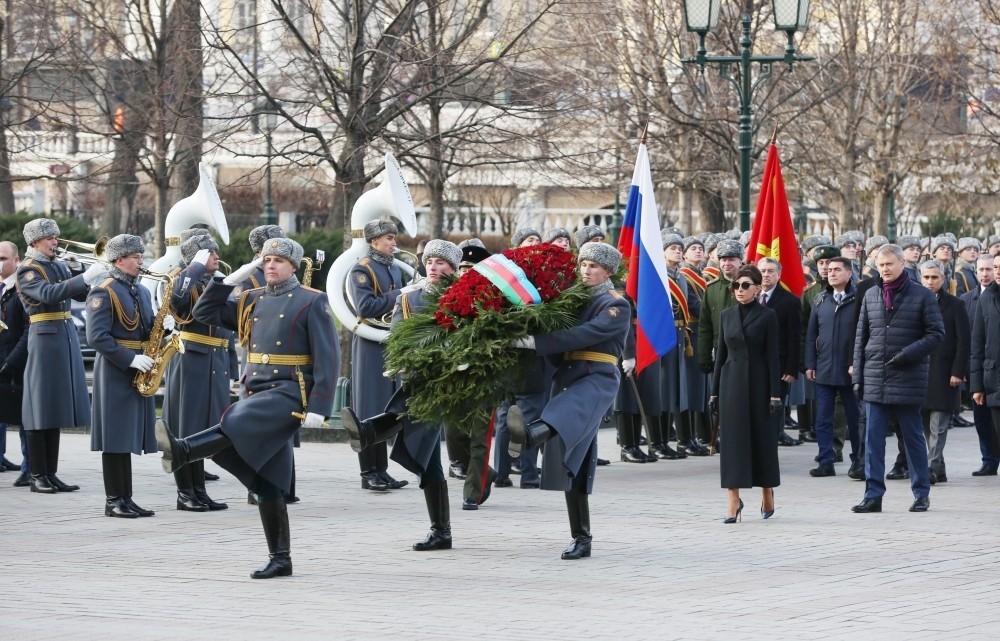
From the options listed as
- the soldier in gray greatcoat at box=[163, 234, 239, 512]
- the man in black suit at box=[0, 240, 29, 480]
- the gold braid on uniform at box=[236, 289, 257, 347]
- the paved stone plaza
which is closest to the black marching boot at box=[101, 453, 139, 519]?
the paved stone plaza

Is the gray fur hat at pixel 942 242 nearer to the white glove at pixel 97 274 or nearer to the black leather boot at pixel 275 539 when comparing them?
the white glove at pixel 97 274

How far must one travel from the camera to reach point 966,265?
2155cm

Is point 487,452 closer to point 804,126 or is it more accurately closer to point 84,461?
point 84,461

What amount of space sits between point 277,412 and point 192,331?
3300mm

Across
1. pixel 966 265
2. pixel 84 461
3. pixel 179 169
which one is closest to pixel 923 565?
pixel 84 461

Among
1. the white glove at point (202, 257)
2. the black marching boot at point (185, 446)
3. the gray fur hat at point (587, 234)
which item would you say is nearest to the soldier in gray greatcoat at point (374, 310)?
the white glove at point (202, 257)

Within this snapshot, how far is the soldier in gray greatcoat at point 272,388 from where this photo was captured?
9562mm

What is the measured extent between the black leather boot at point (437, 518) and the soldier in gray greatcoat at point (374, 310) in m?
3.01

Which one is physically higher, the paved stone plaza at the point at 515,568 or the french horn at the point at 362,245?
the french horn at the point at 362,245

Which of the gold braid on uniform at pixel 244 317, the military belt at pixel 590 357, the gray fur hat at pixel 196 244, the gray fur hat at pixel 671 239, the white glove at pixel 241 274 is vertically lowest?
the military belt at pixel 590 357

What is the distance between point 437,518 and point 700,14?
30.4 feet

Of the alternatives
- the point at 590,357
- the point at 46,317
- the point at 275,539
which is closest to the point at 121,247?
the point at 46,317

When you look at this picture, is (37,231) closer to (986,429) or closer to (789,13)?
(986,429)

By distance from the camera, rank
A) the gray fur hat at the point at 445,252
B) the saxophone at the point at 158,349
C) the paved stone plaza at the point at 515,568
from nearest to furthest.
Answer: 1. the paved stone plaza at the point at 515,568
2. the gray fur hat at the point at 445,252
3. the saxophone at the point at 158,349
